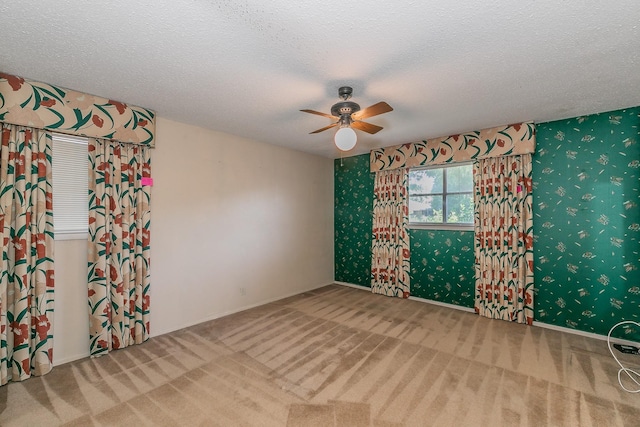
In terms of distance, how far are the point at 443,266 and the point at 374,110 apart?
293 centimetres

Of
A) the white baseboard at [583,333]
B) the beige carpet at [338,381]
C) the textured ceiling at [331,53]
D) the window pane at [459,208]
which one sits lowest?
the beige carpet at [338,381]

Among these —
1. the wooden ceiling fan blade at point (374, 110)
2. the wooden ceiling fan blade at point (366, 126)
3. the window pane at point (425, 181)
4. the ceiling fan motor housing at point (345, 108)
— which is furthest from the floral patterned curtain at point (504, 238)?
the ceiling fan motor housing at point (345, 108)

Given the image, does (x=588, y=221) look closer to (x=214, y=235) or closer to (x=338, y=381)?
(x=338, y=381)

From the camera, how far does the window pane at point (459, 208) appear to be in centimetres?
398

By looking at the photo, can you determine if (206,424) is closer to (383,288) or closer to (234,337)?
(234,337)

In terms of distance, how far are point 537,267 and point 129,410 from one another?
4466mm

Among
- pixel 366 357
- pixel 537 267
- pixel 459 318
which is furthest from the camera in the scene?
pixel 459 318

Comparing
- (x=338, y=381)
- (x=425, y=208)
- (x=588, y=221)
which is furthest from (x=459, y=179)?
(x=338, y=381)

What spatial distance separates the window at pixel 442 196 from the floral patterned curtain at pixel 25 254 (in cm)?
455

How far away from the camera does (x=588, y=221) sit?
3.07m

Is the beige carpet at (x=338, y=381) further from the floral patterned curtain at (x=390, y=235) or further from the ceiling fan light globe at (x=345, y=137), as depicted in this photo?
the ceiling fan light globe at (x=345, y=137)

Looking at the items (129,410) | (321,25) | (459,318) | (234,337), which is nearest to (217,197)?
(234,337)

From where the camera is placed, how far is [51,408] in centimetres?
192

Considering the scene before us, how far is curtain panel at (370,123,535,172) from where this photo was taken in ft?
11.1
